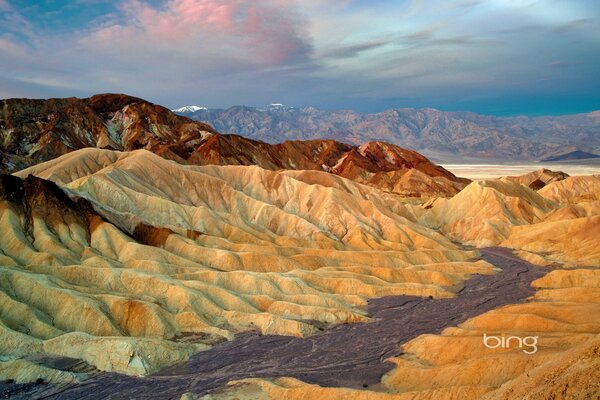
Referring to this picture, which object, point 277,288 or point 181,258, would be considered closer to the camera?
point 277,288

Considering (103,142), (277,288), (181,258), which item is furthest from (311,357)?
(103,142)

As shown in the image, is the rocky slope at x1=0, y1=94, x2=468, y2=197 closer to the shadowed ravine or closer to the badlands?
the badlands

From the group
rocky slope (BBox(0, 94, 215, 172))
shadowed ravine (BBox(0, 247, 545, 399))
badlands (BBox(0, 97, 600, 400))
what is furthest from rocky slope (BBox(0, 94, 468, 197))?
shadowed ravine (BBox(0, 247, 545, 399))

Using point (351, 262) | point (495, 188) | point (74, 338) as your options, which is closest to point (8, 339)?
point (74, 338)

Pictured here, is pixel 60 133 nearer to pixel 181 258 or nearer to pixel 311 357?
pixel 181 258

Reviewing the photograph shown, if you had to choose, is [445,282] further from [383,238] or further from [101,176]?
[101,176]

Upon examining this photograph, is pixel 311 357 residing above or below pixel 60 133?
below

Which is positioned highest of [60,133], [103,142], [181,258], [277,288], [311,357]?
[60,133]
